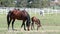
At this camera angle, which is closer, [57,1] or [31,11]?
[31,11]

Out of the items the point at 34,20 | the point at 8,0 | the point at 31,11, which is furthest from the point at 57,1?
the point at 34,20

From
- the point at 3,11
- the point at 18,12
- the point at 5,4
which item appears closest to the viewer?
the point at 18,12

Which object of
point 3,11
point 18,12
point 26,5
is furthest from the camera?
point 26,5

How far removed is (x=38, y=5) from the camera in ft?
235

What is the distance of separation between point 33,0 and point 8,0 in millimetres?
8667

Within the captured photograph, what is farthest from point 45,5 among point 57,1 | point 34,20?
point 34,20

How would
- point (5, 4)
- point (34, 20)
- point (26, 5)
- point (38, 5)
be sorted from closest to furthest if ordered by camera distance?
point (34, 20)
point (5, 4)
point (38, 5)
point (26, 5)

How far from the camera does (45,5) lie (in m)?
74.4

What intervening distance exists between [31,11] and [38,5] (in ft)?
55.9

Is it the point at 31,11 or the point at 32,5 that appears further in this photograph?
the point at 32,5

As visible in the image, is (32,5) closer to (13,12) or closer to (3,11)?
(3,11)

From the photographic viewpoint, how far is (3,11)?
5197 centimetres

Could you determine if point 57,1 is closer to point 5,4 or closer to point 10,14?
point 5,4

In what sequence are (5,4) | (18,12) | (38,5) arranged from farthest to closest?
(38,5) → (5,4) → (18,12)
